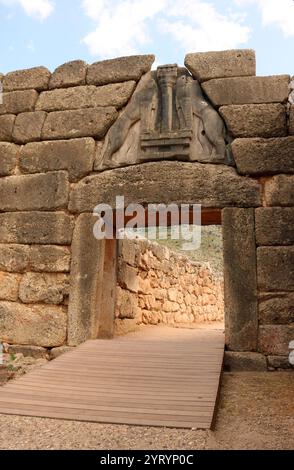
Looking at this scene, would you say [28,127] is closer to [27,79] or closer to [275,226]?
[27,79]

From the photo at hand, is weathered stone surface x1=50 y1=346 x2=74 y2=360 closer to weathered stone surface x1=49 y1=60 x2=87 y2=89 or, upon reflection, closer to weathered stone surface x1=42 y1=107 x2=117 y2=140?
weathered stone surface x1=42 y1=107 x2=117 y2=140

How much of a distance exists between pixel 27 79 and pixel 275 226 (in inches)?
139

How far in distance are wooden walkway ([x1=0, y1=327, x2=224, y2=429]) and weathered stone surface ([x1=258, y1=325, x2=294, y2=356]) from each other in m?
0.40

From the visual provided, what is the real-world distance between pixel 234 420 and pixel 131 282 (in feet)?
14.1

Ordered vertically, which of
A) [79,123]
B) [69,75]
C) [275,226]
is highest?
[69,75]

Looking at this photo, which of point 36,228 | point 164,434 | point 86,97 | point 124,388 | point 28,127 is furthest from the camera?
point 28,127

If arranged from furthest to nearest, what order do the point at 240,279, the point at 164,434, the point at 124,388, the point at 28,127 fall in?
1. the point at 28,127
2. the point at 240,279
3. the point at 124,388
4. the point at 164,434

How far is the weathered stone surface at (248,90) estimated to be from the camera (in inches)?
176

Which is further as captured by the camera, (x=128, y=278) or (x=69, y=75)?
(x=128, y=278)

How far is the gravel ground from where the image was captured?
6.66ft

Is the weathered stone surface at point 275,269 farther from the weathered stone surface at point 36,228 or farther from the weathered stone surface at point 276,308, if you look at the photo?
the weathered stone surface at point 36,228

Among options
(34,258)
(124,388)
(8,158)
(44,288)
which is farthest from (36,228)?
(124,388)

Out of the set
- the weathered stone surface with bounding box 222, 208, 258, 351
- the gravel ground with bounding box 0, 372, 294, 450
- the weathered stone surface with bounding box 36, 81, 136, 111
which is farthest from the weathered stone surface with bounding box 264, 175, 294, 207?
the gravel ground with bounding box 0, 372, 294, 450

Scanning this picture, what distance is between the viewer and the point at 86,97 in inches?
198
